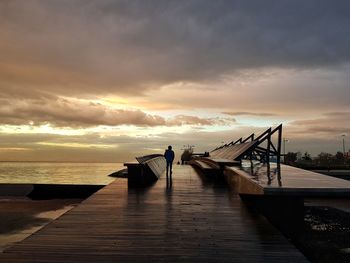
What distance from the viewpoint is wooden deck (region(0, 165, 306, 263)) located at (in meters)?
6.46

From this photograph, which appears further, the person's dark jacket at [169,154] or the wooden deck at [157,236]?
the person's dark jacket at [169,154]

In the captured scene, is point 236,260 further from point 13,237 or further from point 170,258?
point 13,237

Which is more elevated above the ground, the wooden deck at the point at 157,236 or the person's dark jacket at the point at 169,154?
the person's dark jacket at the point at 169,154

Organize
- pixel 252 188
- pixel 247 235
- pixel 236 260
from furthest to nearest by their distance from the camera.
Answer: pixel 252 188 < pixel 247 235 < pixel 236 260

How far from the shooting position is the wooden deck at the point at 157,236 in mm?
6461

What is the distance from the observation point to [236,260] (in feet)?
20.8

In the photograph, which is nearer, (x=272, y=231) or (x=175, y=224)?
(x=272, y=231)

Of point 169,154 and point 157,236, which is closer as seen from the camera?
point 157,236

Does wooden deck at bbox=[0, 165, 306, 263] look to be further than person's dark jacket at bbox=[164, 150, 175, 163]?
No

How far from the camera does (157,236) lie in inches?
311

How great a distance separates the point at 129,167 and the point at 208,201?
16.3 ft

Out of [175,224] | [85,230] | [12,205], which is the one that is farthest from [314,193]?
[12,205]

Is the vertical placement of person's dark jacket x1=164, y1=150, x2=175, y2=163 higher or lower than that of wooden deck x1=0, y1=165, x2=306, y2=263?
higher

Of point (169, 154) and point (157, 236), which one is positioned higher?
point (169, 154)
